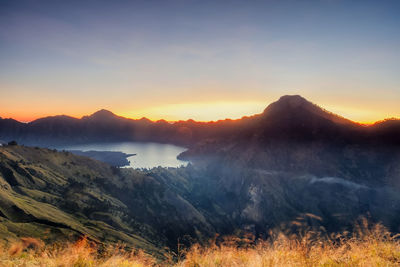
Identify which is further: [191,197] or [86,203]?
[191,197]

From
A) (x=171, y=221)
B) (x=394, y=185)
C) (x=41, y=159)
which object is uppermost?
(x=41, y=159)

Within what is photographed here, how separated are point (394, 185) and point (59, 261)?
22605 centimetres

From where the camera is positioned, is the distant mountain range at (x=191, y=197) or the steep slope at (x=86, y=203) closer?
the steep slope at (x=86, y=203)

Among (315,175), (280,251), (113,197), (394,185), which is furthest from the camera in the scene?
(315,175)

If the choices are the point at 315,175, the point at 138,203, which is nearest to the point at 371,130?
the point at 315,175

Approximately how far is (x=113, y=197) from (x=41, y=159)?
1484 inches

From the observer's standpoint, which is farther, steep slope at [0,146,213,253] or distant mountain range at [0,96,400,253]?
distant mountain range at [0,96,400,253]

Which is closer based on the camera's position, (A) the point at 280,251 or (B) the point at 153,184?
(A) the point at 280,251

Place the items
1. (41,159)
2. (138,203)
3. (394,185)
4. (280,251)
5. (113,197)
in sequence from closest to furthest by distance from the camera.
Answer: (280,251)
(41,159)
(113,197)
(138,203)
(394,185)

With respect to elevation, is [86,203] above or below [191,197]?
above

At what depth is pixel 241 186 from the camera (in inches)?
7682

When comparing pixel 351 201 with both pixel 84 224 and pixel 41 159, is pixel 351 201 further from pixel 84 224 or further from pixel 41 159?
pixel 41 159

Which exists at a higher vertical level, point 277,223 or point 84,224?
point 84,224

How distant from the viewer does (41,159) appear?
344 ft
